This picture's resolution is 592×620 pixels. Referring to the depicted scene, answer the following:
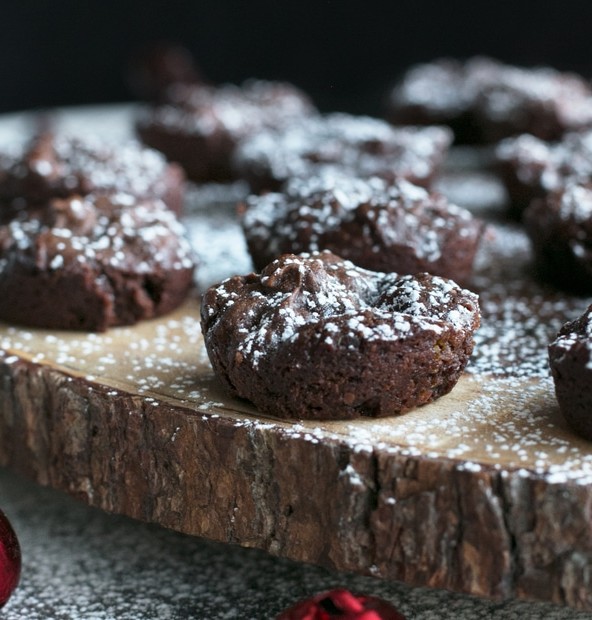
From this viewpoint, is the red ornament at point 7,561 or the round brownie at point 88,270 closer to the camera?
the red ornament at point 7,561

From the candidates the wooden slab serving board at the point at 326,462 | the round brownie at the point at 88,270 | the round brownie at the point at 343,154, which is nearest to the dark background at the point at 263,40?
the round brownie at the point at 343,154

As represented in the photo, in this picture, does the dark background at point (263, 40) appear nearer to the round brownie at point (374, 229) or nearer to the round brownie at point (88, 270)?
the round brownie at point (374, 229)

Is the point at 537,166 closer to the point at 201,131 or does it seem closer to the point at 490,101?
the point at 490,101

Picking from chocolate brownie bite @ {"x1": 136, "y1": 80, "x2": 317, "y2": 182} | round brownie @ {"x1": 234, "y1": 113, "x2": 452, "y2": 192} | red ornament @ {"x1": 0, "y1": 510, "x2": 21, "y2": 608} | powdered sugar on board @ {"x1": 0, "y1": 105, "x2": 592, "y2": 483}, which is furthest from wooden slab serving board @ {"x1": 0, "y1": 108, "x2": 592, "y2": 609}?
chocolate brownie bite @ {"x1": 136, "y1": 80, "x2": 317, "y2": 182}

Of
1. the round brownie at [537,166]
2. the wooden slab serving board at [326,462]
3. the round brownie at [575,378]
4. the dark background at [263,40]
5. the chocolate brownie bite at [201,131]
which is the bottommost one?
the wooden slab serving board at [326,462]

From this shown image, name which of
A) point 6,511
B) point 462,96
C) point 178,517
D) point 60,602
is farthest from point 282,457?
point 462,96

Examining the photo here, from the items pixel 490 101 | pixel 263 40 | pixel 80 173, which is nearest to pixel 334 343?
pixel 80 173
